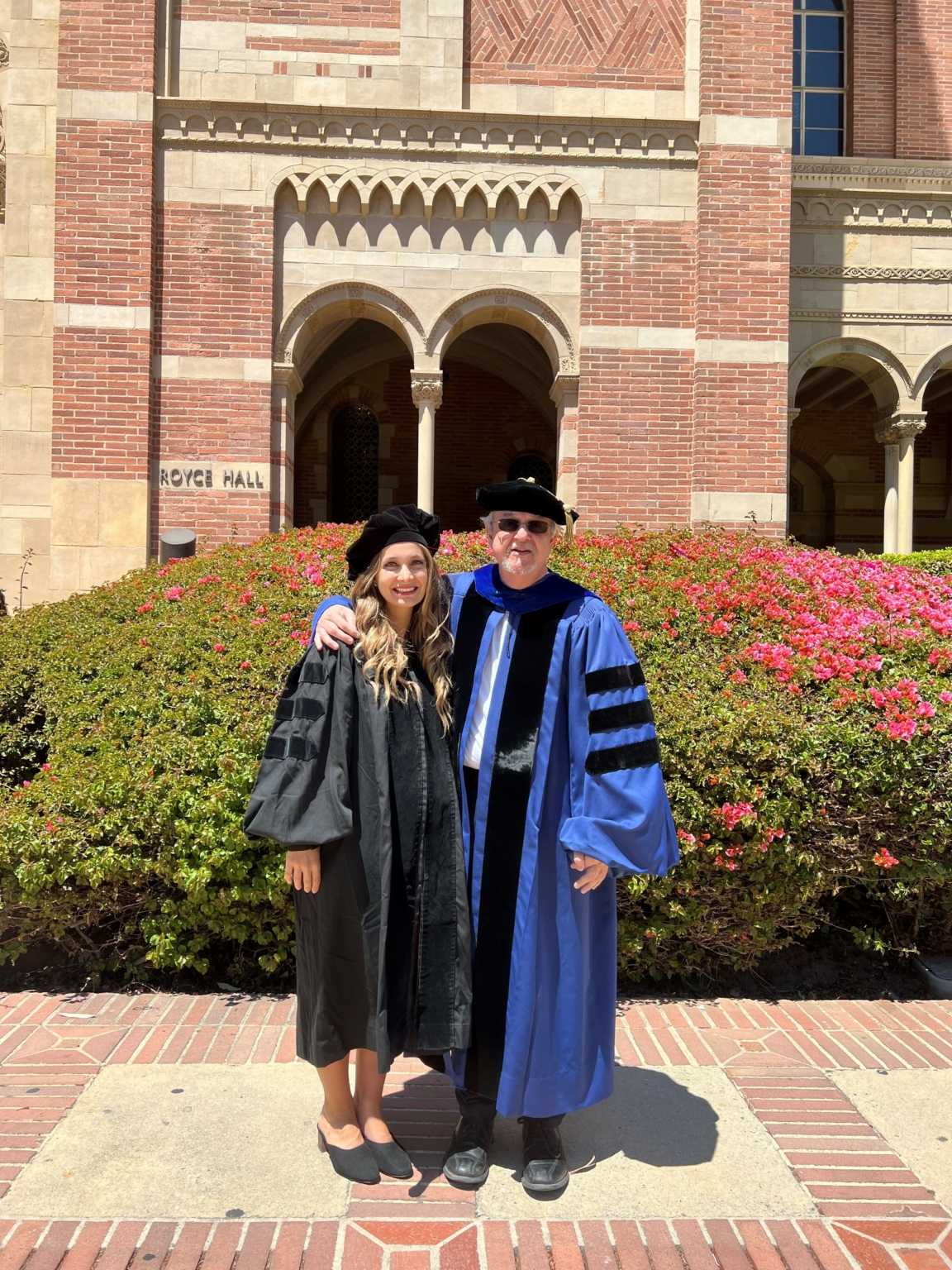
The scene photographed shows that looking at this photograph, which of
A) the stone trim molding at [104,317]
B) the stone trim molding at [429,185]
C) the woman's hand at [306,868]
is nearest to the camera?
the woman's hand at [306,868]

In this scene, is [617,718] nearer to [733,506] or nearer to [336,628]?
[336,628]

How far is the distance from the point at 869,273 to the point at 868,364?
1157 mm

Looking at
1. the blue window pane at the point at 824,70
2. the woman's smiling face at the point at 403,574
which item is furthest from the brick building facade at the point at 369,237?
the woman's smiling face at the point at 403,574

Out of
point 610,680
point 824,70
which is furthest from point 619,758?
point 824,70

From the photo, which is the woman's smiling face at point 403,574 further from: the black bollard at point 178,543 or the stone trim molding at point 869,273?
the stone trim molding at point 869,273

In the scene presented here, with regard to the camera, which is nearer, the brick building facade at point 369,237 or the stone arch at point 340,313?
the brick building facade at point 369,237

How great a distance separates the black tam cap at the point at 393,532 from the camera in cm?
288

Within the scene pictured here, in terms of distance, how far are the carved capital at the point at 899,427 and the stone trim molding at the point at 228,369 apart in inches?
323

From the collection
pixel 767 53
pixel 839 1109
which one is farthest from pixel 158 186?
pixel 839 1109

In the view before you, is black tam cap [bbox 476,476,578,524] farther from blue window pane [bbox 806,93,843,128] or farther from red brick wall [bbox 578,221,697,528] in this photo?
blue window pane [bbox 806,93,843,128]

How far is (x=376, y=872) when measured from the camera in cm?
280

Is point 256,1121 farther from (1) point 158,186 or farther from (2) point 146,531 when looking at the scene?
(1) point 158,186

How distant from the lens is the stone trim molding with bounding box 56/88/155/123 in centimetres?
1079

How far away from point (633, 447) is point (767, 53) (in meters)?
4.93
